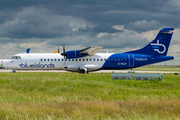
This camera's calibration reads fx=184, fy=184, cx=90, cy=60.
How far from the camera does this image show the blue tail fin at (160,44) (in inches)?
1495

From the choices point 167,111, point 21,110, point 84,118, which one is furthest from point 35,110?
point 167,111

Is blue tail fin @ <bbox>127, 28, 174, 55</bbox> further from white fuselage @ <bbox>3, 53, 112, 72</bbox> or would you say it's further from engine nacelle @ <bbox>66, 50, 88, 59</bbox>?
engine nacelle @ <bbox>66, 50, 88, 59</bbox>

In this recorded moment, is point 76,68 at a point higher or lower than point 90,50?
lower

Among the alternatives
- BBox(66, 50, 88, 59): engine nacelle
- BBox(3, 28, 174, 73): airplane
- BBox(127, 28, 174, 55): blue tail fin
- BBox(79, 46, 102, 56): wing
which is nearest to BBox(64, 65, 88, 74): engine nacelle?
BBox(3, 28, 174, 73): airplane

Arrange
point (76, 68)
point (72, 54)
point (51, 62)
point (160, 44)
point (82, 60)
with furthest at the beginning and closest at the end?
1. point (160, 44)
2. point (82, 60)
3. point (76, 68)
4. point (51, 62)
5. point (72, 54)

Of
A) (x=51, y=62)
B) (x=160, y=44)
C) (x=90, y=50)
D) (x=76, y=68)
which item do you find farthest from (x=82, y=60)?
(x=160, y=44)

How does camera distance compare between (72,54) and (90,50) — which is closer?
(90,50)

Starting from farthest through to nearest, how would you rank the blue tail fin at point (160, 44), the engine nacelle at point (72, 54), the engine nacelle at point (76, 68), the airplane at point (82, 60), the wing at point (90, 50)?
the blue tail fin at point (160, 44), the airplane at point (82, 60), the engine nacelle at point (76, 68), the engine nacelle at point (72, 54), the wing at point (90, 50)

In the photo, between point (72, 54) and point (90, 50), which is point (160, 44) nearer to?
point (90, 50)

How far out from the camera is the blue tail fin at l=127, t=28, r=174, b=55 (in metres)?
38.0

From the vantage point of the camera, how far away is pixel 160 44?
38.3 m

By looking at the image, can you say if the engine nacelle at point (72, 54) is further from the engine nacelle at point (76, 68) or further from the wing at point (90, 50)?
the engine nacelle at point (76, 68)

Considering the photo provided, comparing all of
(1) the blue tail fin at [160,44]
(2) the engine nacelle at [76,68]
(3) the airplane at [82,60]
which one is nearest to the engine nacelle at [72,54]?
(3) the airplane at [82,60]

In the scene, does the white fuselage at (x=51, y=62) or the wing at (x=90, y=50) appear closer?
the wing at (x=90, y=50)
